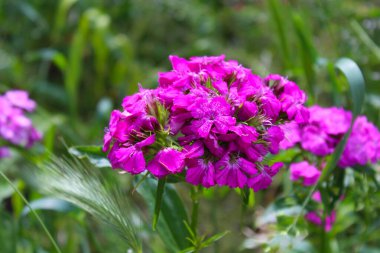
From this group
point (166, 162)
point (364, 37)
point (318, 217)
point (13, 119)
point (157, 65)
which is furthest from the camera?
point (157, 65)

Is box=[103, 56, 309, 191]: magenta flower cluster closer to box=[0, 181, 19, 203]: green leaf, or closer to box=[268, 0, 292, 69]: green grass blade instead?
box=[0, 181, 19, 203]: green leaf

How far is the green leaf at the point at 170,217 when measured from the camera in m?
1.12

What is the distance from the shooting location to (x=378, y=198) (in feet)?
4.55

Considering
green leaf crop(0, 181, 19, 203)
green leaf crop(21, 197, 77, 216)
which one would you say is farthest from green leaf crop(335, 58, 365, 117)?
green leaf crop(0, 181, 19, 203)

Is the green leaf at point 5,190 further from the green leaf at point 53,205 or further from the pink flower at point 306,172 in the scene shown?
the pink flower at point 306,172

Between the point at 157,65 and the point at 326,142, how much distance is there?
6.18ft

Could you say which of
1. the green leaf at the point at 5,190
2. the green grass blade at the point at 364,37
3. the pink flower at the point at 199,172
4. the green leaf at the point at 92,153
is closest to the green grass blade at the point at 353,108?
the pink flower at the point at 199,172

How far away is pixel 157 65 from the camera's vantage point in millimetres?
2984

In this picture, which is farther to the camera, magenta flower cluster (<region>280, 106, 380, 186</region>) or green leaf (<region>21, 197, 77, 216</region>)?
green leaf (<region>21, 197, 77, 216</region>)

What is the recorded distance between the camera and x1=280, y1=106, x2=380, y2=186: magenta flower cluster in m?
1.18

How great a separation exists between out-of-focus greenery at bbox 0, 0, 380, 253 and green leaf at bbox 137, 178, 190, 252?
0.27m

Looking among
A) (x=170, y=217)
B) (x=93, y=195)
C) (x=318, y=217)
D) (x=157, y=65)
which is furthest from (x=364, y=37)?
(x=93, y=195)

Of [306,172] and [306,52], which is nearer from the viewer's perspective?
[306,172]

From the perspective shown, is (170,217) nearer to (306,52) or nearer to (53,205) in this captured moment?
(53,205)
